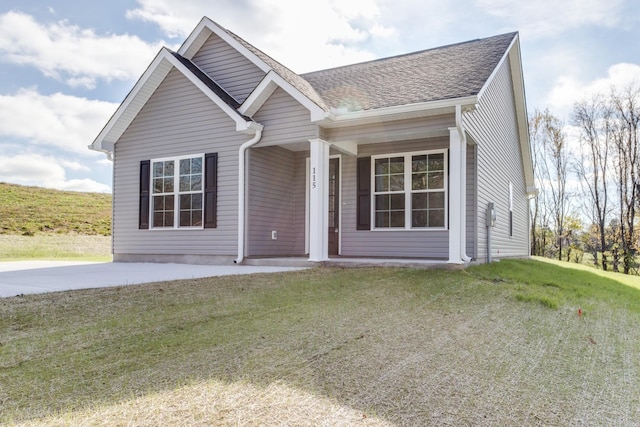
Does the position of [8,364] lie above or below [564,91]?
below

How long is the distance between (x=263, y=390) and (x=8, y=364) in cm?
158

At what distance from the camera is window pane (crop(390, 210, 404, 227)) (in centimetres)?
879

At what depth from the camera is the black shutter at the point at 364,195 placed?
903 centimetres

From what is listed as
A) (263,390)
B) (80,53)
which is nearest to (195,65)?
(80,53)

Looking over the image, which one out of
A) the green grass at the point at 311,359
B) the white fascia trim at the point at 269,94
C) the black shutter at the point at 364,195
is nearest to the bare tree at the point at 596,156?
the black shutter at the point at 364,195

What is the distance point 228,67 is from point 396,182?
4.37 metres

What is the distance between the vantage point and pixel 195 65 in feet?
32.6

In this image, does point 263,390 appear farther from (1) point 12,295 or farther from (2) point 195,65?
(2) point 195,65

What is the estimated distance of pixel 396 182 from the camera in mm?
8867

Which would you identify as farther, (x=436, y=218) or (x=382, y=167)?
(x=382, y=167)

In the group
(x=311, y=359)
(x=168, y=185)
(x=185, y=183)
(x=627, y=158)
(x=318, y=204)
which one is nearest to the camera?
(x=311, y=359)

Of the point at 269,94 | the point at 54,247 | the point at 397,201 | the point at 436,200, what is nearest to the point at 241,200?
the point at 269,94

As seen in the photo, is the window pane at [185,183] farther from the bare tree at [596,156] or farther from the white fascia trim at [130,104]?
the bare tree at [596,156]

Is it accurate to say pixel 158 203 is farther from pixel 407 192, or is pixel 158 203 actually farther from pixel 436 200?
pixel 436 200
